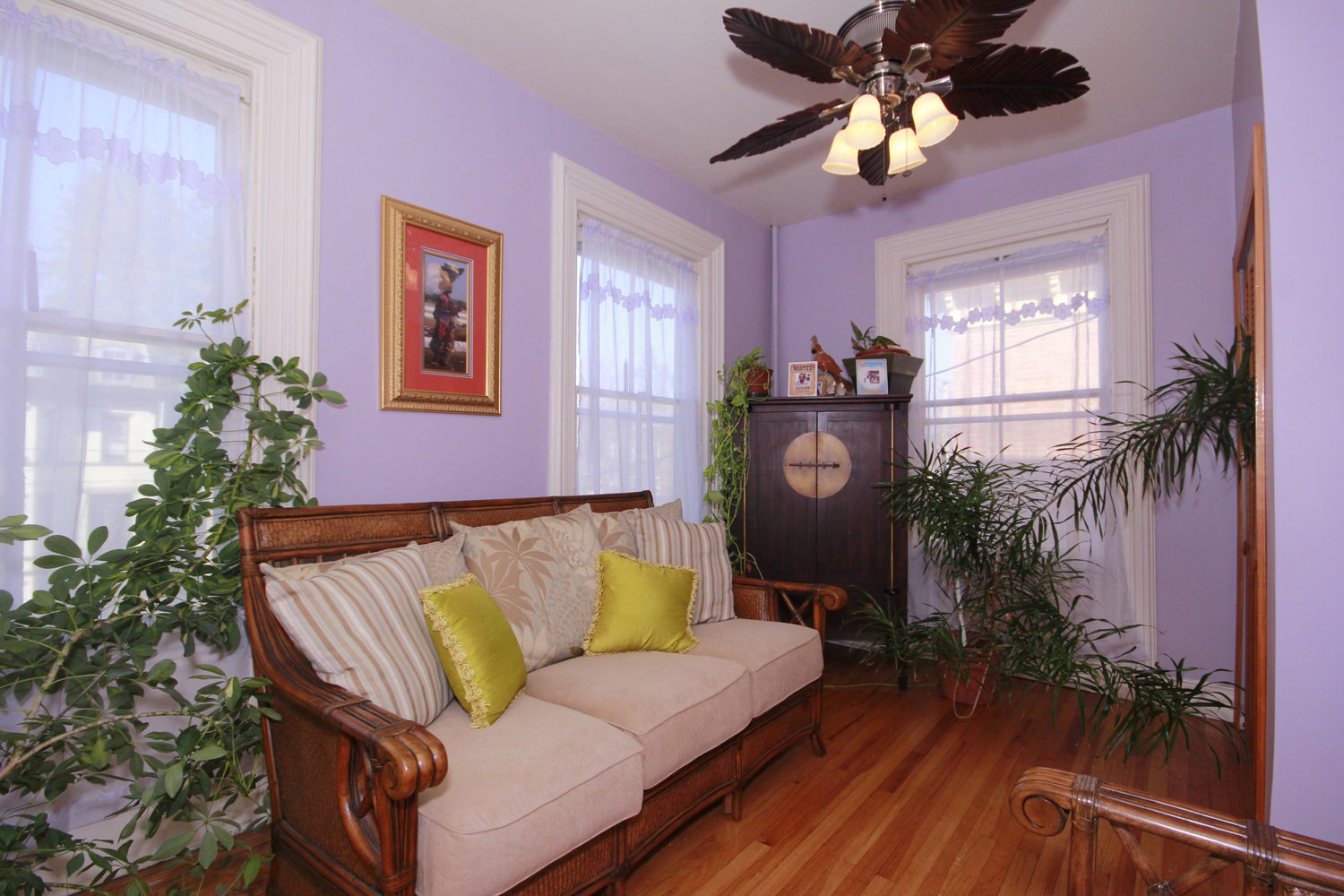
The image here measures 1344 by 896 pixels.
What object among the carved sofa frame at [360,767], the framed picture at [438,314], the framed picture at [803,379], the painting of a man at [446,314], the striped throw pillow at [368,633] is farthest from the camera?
the framed picture at [803,379]

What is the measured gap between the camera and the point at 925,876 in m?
1.86

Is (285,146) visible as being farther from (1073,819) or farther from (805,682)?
(1073,819)

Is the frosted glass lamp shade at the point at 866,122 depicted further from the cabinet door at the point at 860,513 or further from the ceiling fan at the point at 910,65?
the cabinet door at the point at 860,513

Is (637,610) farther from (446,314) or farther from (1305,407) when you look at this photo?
(1305,407)

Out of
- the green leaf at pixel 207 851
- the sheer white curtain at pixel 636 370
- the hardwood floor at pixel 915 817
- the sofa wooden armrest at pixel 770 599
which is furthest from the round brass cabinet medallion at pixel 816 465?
the green leaf at pixel 207 851

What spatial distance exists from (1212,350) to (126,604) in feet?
14.2

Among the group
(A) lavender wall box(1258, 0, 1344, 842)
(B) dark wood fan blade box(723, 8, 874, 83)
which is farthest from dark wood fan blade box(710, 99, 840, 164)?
(A) lavender wall box(1258, 0, 1344, 842)

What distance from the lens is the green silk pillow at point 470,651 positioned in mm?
1663

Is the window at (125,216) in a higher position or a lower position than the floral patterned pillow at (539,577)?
higher

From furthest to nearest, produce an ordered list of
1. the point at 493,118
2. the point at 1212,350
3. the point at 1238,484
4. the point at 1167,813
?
the point at 1212,350
the point at 1238,484
the point at 493,118
the point at 1167,813

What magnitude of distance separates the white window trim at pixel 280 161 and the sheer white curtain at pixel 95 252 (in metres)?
0.08

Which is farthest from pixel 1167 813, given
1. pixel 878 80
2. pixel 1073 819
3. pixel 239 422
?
pixel 239 422

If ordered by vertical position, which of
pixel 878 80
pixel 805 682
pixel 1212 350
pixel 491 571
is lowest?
pixel 805 682

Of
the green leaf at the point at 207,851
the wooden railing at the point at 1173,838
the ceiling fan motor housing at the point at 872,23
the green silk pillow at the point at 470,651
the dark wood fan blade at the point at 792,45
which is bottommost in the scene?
the green leaf at the point at 207,851
